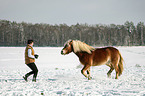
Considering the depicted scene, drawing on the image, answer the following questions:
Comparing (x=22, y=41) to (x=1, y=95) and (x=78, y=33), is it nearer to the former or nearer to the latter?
(x=78, y=33)

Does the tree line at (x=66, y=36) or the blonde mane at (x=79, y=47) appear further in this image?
the tree line at (x=66, y=36)

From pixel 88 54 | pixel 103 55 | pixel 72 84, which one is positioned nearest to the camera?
pixel 72 84

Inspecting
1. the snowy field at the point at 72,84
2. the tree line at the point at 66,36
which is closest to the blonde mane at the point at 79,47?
the snowy field at the point at 72,84

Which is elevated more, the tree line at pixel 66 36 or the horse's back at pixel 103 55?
the tree line at pixel 66 36

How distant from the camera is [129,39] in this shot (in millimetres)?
73312

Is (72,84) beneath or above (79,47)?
beneath

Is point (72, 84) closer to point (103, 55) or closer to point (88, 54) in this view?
point (88, 54)

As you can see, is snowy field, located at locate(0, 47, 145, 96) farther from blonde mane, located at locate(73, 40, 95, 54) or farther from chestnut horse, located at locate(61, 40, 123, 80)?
blonde mane, located at locate(73, 40, 95, 54)

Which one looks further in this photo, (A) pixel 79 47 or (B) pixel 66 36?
(B) pixel 66 36

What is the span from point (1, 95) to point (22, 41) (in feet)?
218

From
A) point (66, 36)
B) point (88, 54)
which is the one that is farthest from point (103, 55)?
point (66, 36)

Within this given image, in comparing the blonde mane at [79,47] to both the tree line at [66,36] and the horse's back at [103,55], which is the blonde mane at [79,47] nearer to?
the horse's back at [103,55]

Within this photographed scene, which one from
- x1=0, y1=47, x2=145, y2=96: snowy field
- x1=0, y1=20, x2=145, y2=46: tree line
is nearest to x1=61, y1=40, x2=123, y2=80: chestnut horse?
x1=0, y1=47, x2=145, y2=96: snowy field

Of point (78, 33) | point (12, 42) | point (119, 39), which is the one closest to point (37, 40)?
point (12, 42)
